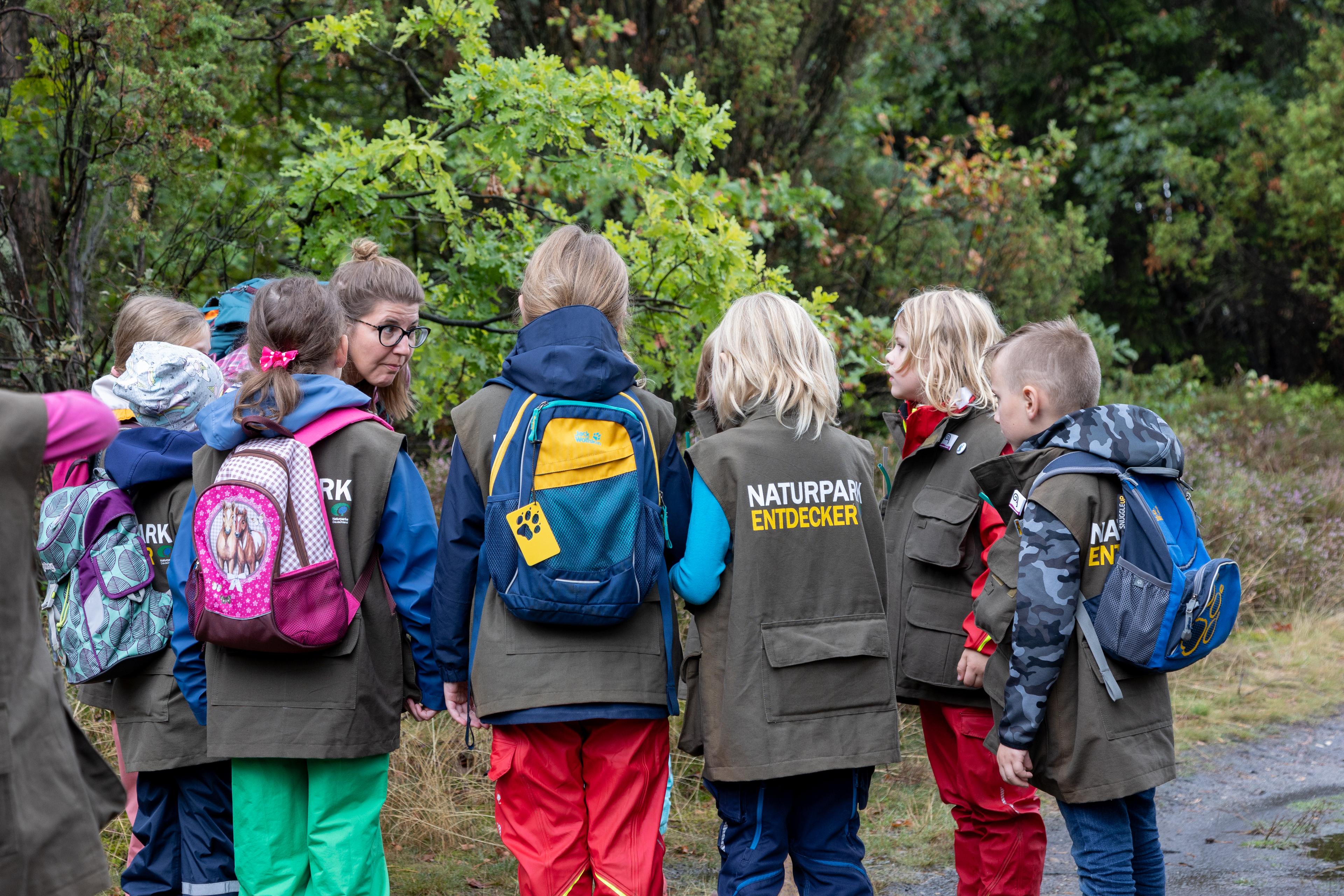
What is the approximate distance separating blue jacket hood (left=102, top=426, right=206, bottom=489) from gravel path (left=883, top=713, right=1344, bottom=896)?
2.80m

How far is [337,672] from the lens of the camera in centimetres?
290

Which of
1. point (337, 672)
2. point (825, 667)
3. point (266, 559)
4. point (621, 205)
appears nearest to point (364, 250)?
point (266, 559)

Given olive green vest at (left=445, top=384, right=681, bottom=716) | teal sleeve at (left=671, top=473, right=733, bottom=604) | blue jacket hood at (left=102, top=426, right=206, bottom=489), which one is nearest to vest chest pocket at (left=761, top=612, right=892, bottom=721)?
teal sleeve at (left=671, top=473, right=733, bottom=604)

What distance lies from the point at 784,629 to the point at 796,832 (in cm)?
61

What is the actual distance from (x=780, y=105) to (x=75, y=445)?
7774 mm

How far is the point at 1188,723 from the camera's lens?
629cm

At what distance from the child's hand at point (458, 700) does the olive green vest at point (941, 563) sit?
4.32 ft

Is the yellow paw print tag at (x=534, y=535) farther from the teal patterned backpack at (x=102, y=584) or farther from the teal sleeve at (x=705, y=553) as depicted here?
the teal patterned backpack at (x=102, y=584)

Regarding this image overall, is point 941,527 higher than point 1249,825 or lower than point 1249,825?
higher

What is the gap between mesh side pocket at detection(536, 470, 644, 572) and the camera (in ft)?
9.17

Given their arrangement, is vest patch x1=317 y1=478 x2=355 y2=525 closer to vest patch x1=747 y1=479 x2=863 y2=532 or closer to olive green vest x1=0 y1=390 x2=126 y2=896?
olive green vest x1=0 y1=390 x2=126 y2=896

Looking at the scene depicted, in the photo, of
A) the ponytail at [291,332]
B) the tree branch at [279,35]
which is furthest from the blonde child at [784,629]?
the tree branch at [279,35]

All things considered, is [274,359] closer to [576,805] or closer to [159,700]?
[159,700]

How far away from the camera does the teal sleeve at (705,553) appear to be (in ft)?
9.86
